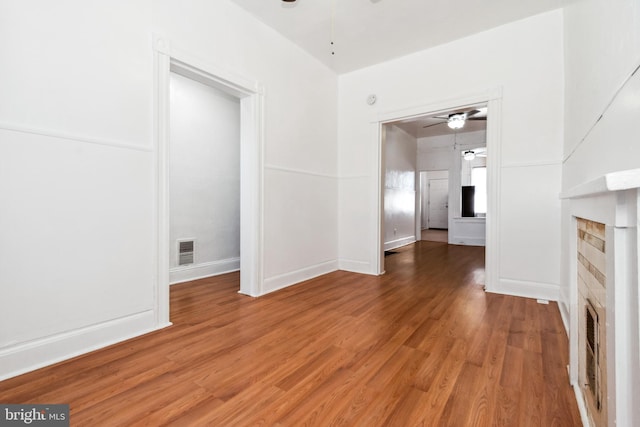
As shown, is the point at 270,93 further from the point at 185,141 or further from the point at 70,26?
the point at 70,26

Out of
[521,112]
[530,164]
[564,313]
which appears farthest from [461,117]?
[564,313]

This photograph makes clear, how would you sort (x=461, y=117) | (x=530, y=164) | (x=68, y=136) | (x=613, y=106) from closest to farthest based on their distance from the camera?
(x=613, y=106) < (x=68, y=136) < (x=530, y=164) < (x=461, y=117)

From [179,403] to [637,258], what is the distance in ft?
5.81

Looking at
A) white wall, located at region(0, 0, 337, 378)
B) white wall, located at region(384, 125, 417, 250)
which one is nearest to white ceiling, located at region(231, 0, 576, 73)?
white wall, located at region(0, 0, 337, 378)

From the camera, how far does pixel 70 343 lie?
1.84m

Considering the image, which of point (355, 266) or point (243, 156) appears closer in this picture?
point (243, 156)

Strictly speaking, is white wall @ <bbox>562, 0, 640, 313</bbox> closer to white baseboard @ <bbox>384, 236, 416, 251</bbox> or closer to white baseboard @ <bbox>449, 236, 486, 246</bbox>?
white baseboard @ <bbox>384, 236, 416, 251</bbox>

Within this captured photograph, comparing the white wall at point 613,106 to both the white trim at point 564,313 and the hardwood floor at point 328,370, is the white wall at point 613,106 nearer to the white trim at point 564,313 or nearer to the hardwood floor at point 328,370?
the hardwood floor at point 328,370

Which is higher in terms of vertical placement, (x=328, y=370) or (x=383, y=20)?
(x=383, y=20)

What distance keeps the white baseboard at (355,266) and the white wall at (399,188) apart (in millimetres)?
2147

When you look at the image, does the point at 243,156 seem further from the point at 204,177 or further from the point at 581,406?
the point at 581,406

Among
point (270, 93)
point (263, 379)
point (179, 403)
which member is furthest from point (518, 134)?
point (179, 403)

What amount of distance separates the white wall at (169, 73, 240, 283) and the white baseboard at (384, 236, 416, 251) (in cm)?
338

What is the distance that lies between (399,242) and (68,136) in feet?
20.7
